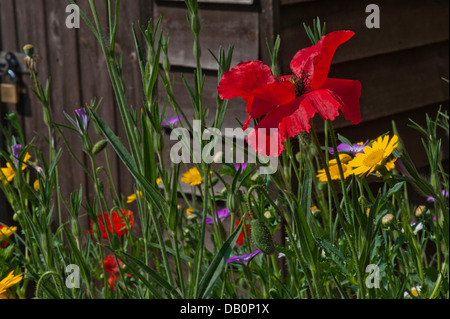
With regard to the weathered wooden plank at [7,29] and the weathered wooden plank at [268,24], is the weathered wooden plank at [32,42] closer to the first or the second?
the weathered wooden plank at [7,29]

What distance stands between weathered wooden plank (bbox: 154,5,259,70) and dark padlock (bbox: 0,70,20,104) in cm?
79

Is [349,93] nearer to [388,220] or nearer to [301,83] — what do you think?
[301,83]

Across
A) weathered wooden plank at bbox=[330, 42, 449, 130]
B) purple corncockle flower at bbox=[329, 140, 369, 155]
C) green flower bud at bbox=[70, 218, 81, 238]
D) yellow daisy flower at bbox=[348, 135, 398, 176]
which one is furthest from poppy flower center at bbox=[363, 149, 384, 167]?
weathered wooden plank at bbox=[330, 42, 449, 130]

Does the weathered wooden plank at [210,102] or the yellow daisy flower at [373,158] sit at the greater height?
the yellow daisy flower at [373,158]

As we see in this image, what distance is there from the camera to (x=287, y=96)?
646mm

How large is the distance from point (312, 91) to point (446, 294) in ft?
1.52

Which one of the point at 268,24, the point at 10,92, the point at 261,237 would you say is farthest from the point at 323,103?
the point at 10,92

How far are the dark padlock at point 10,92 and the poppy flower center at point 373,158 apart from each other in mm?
1869

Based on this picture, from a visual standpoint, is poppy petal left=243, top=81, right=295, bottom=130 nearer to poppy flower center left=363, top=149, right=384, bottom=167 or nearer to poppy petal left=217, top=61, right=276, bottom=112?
poppy petal left=217, top=61, right=276, bottom=112

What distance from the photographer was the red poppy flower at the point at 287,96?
627mm

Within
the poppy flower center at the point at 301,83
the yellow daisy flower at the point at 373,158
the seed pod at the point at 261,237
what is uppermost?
the poppy flower center at the point at 301,83

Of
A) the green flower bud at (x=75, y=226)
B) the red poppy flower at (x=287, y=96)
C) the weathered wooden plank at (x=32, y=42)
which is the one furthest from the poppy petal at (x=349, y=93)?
the weathered wooden plank at (x=32, y=42)
